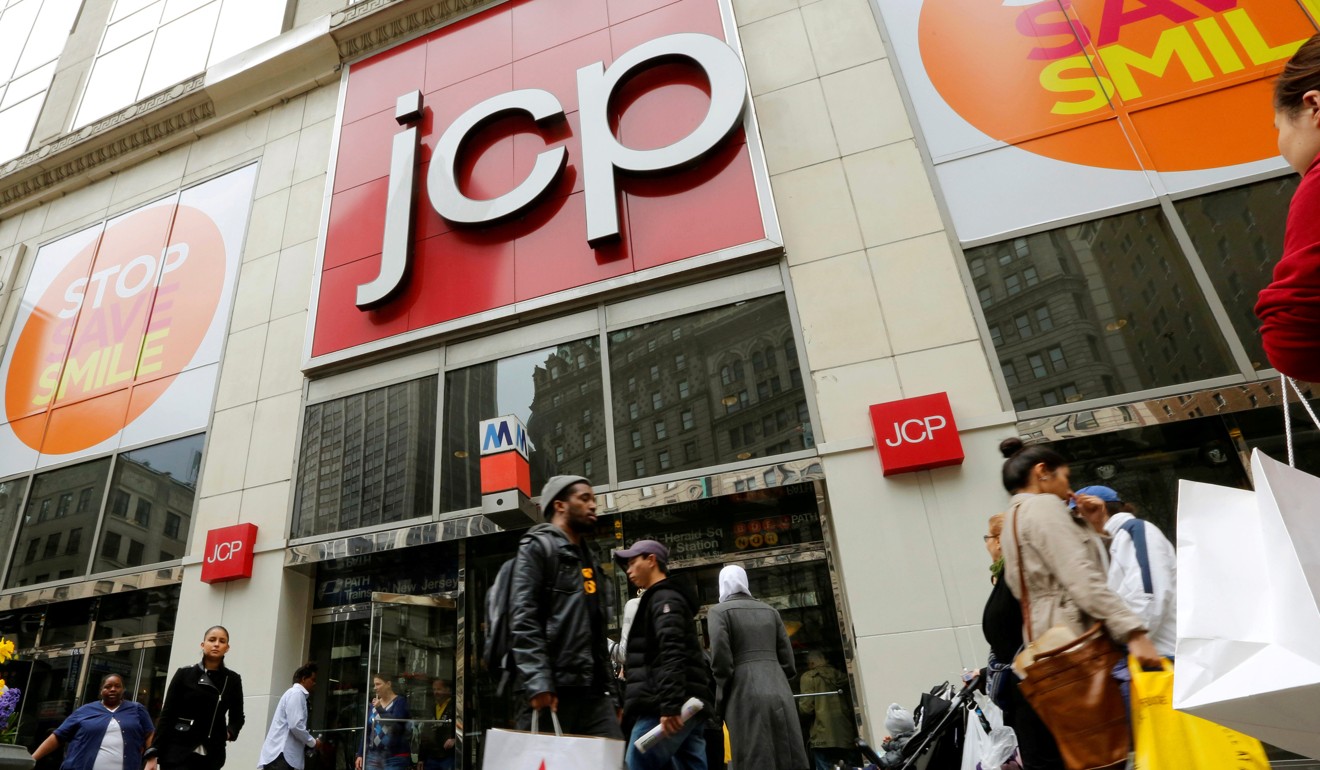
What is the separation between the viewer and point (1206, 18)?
8008 millimetres

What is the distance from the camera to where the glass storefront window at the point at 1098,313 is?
22.7 feet

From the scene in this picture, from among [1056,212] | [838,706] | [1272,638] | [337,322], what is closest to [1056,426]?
[1056,212]

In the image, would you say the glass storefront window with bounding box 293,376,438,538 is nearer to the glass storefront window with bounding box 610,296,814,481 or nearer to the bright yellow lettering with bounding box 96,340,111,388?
the glass storefront window with bounding box 610,296,814,481

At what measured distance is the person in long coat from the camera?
4.37 meters

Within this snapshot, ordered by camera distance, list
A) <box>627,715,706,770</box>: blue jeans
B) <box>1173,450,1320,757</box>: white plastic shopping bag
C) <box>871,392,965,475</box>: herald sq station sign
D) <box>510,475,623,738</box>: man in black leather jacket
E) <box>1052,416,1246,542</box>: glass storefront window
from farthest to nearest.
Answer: <box>871,392,965,475</box>: herald sq station sign, <box>1052,416,1246,542</box>: glass storefront window, <box>627,715,706,770</box>: blue jeans, <box>510,475,623,738</box>: man in black leather jacket, <box>1173,450,1320,757</box>: white plastic shopping bag

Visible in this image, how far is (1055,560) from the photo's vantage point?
2.64 meters

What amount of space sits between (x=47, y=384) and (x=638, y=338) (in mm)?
10619

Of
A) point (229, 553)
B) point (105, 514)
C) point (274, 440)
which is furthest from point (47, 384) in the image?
point (229, 553)

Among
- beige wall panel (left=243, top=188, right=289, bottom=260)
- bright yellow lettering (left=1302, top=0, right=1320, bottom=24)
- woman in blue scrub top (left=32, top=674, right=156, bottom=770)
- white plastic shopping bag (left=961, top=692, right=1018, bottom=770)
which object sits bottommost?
white plastic shopping bag (left=961, top=692, right=1018, bottom=770)

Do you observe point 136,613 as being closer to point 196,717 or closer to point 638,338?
point 196,717

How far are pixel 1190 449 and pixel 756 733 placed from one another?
520 cm

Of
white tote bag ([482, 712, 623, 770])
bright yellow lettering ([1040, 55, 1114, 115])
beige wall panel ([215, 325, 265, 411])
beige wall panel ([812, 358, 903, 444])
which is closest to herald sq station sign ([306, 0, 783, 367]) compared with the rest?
beige wall panel ([215, 325, 265, 411])

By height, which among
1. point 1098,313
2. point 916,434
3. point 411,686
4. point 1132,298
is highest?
point 1132,298

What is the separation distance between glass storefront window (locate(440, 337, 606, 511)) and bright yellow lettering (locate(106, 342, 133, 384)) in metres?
6.01
